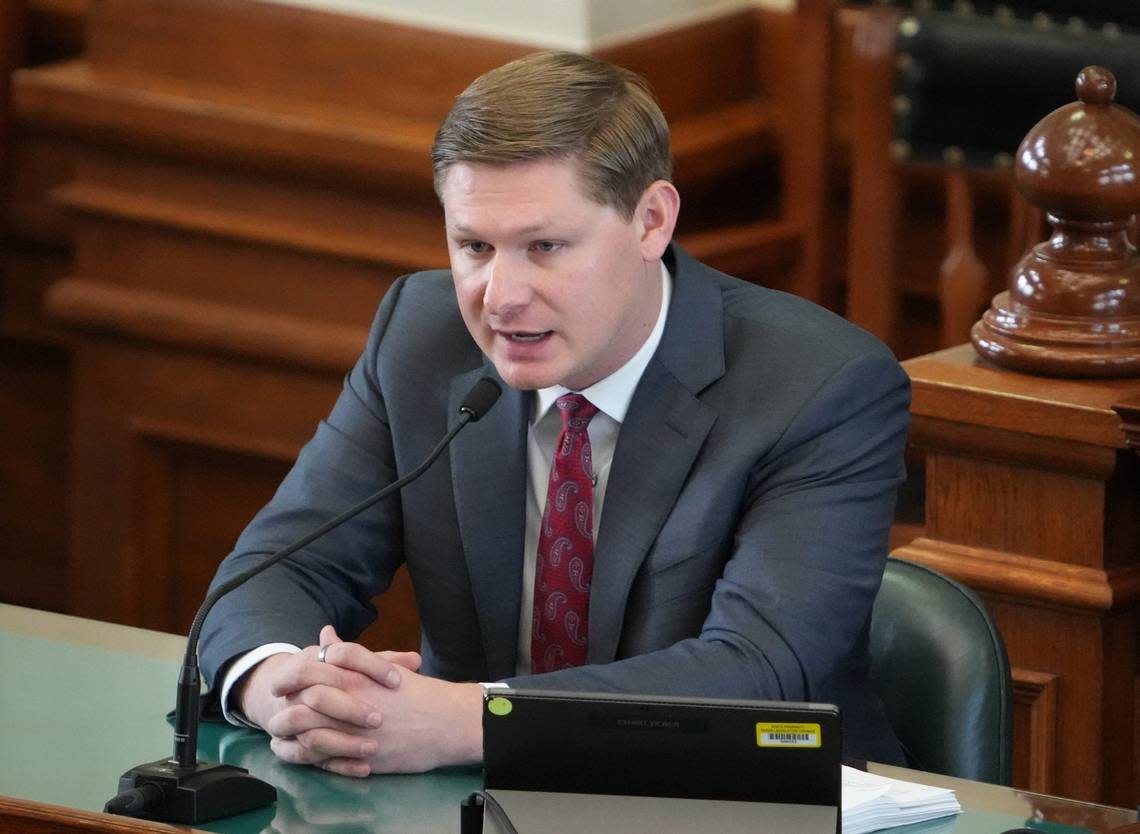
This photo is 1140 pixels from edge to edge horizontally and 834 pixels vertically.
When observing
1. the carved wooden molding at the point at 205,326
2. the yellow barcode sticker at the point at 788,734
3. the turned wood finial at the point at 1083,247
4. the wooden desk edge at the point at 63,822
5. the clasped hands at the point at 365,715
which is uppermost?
the turned wood finial at the point at 1083,247

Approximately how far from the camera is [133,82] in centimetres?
381

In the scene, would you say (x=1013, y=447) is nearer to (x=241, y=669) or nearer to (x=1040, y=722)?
(x=1040, y=722)

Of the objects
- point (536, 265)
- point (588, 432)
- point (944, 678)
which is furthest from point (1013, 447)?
point (536, 265)

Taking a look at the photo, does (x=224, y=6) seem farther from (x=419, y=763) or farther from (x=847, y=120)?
(x=419, y=763)

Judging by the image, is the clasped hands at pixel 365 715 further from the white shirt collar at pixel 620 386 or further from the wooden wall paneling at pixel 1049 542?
the wooden wall paneling at pixel 1049 542

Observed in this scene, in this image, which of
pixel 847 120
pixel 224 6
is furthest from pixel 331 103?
pixel 847 120

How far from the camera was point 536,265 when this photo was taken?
6.23 ft

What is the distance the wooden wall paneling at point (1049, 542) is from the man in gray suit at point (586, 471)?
0.22 m

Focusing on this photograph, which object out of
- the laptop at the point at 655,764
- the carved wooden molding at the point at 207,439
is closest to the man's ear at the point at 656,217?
the laptop at the point at 655,764

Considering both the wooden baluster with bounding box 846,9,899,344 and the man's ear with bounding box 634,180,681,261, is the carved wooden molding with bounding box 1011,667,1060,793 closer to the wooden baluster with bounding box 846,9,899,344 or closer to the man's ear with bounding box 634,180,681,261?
the man's ear with bounding box 634,180,681,261

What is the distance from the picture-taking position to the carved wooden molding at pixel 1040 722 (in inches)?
87.6

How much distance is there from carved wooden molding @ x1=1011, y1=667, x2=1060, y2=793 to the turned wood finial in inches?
12.9

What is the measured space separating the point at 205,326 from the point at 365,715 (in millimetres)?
2230

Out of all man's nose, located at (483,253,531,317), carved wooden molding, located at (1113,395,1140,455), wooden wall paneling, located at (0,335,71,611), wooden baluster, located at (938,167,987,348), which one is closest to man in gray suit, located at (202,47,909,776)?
man's nose, located at (483,253,531,317)
